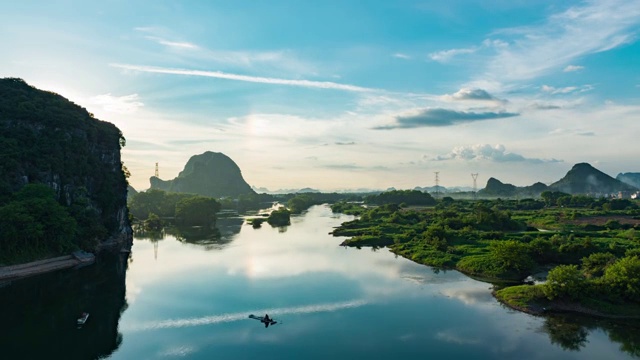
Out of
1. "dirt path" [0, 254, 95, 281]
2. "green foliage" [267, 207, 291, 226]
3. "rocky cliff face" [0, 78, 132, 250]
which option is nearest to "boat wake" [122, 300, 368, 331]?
"dirt path" [0, 254, 95, 281]

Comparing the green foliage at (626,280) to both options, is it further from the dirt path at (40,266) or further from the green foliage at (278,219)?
the green foliage at (278,219)

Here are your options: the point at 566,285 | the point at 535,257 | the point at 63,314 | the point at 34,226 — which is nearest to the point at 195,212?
the point at 34,226

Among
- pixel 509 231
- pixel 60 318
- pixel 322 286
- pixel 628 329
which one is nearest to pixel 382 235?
pixel 509 231

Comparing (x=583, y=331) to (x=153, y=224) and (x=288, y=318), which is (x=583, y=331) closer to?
(x=288, y=318)

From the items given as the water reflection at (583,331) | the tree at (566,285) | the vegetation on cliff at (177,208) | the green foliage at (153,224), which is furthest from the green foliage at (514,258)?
the vegetation on cliff at (177,208)

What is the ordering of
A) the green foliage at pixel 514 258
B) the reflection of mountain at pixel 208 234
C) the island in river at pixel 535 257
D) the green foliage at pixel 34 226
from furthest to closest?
the reflection of mountain at pixel 208 234 → the green foliage at pixel 34 226 → the green foliage at pixel 514 258 → the island in river at pixel 535 257

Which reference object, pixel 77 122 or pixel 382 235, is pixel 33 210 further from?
pixel 382 235
